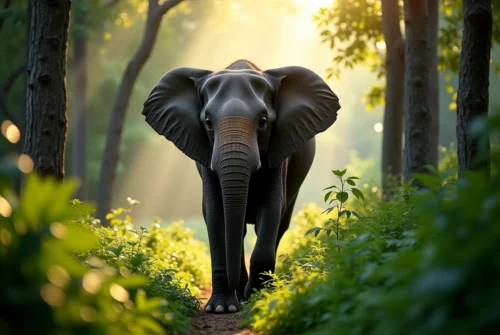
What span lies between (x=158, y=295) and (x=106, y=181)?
9.91 metres

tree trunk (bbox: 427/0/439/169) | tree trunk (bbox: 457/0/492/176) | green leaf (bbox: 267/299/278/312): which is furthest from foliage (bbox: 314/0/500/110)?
green leaf (bbox: 267/299/278/312)

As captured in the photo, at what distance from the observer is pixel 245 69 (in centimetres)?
886

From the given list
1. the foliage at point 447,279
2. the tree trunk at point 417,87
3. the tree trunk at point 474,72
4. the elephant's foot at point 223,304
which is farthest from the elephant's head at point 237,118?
the foliage at point 447,279

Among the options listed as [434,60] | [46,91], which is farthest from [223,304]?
[434,60]

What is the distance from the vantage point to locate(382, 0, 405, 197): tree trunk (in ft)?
47.1

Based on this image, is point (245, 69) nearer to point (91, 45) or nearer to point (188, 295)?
point (188, 295)

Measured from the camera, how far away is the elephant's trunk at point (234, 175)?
24.8 feet

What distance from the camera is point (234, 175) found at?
7.70 meters

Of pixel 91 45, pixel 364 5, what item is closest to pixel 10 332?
pixel 364 5

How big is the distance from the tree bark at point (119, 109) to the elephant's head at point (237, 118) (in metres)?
6.36

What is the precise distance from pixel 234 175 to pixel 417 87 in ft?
15.4

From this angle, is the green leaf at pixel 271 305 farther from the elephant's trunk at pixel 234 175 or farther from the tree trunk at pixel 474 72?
the tree trunk at pixel 474 72

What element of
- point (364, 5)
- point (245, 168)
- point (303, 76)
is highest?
point (364, 5)

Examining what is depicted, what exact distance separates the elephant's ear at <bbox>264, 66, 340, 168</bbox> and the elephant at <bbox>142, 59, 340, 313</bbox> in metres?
0.01
